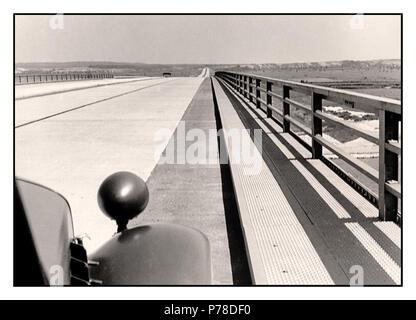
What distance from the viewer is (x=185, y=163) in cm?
869

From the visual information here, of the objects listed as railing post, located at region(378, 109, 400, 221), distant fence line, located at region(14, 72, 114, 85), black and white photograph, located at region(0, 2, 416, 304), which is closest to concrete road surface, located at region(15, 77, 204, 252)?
black and white photograph, located at region(0, 2, 416, 304)

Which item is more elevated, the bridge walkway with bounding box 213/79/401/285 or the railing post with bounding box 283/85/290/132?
the railing post with bounding box 283/85/290/132

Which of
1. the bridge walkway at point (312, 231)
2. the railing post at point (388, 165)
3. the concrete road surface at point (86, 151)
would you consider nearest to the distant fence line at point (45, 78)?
the concrete road surface at point (86, 151)

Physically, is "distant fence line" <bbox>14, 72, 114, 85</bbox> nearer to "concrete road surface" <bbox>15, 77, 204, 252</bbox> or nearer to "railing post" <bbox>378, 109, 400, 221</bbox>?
"concrete road surface" <bbox>15, 77, 204, 252</bbox>

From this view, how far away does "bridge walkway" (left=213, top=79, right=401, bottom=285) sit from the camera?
337cm

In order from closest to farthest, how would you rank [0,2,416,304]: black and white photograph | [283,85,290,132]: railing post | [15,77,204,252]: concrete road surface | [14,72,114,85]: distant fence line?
[0,2,416,304]: black and white photograph, [15,77,204,252]: concrete road surface, [283,85,290,132]: railing post, [14,72,114,85]: distant fence line

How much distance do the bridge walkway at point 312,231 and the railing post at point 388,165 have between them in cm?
10

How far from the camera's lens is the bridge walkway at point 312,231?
337cm

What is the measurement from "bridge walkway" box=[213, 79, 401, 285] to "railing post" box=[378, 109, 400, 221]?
0.10 meters

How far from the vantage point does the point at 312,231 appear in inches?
164

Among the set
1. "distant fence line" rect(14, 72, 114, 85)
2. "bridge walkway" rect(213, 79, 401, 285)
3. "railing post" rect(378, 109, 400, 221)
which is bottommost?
"bridge walkway" rect(213, 79, 401, 285)
